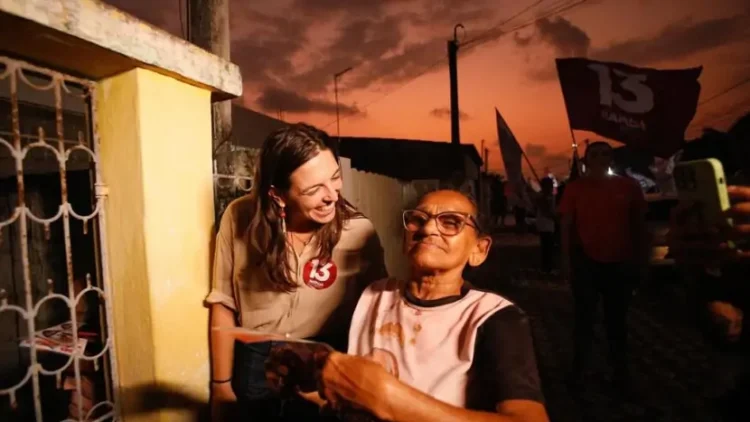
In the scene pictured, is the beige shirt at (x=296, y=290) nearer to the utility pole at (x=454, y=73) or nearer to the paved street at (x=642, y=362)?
the paved street at (x=642, y=362)

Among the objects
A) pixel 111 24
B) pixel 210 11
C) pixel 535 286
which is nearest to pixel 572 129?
pixel 535 286

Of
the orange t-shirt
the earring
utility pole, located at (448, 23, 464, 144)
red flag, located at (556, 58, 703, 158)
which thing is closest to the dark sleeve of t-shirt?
the earring

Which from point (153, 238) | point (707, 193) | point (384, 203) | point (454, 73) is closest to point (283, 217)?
point (153, 238)

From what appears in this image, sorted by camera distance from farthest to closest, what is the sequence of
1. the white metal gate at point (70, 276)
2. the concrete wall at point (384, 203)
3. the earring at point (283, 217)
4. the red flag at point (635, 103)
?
1. the red flag at point (635, 103)
2. the concrete wall at point (384, 203)
3. the earring at point (283, 217)
4. the white metal gate at point (70, 276)

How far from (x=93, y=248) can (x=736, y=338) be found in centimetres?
269

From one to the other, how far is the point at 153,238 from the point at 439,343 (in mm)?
1325

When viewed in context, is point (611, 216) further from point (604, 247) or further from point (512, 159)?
point (512, 159)

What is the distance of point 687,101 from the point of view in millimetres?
5348

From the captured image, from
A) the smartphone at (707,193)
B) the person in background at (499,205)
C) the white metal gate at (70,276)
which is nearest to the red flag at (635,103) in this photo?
the smartphone at (707,193)

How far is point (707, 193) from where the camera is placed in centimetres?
150

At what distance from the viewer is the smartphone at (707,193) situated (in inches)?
57.4

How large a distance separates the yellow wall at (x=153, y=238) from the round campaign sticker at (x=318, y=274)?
0.60 metres

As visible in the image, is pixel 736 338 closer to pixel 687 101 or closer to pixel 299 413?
→ pixel 299 413

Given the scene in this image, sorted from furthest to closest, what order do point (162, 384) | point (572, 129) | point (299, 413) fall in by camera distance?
point (572, 129)
point (162, 384)
point (299, 413)
